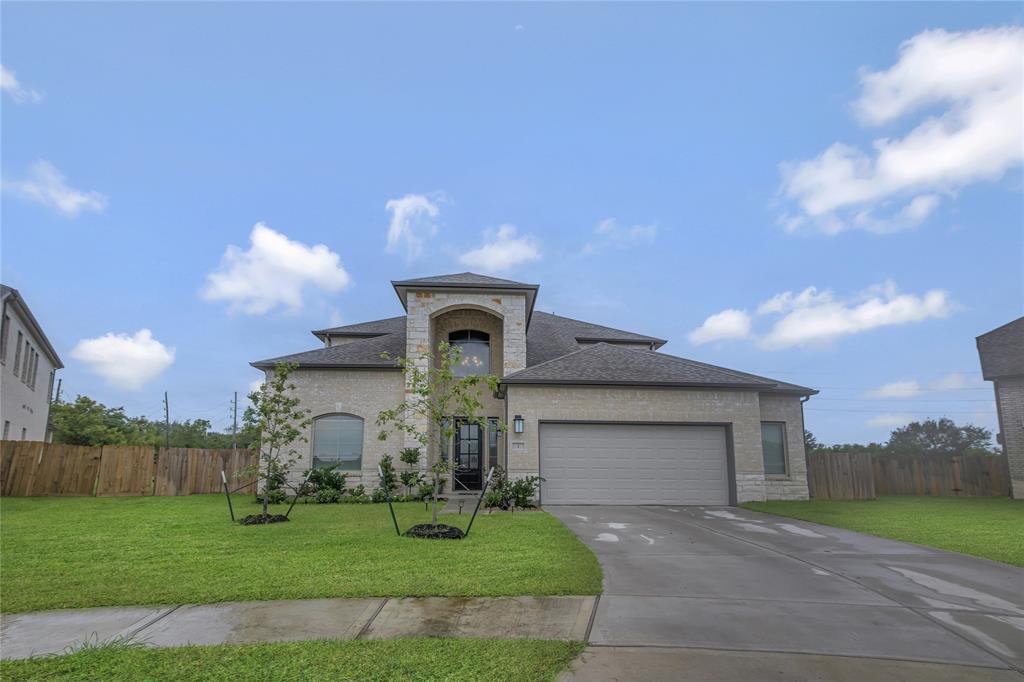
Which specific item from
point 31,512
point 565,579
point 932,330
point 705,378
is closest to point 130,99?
point 31,512

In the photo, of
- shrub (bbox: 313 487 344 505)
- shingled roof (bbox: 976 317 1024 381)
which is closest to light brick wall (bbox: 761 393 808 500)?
shingled roof (bbox: 976 317 1024 381)

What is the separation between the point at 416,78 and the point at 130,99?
7298mm

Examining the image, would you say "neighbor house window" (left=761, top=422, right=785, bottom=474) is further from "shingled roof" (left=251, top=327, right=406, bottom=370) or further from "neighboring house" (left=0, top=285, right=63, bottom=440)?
"neighboring house" (left=0, top=285, right=63, bottom=440)

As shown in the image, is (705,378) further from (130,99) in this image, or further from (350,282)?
(350,282)

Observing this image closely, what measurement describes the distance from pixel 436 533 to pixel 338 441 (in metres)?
10.3

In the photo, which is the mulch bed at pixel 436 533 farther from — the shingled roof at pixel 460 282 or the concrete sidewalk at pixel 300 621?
the shingled roof at pixel 460 282

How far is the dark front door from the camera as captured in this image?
18.7m

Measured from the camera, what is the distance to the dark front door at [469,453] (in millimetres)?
18719

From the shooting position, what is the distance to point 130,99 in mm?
13367

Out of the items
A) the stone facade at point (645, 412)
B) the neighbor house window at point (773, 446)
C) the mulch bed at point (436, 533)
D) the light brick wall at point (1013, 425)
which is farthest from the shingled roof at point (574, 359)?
the light brick wall at point (1013, 425)

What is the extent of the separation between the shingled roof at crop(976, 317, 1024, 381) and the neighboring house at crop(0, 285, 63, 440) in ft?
111

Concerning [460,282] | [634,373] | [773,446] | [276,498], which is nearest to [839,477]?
[773,446]

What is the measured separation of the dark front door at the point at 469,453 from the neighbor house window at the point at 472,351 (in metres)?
1.97

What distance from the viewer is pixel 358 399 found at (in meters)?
18.3
